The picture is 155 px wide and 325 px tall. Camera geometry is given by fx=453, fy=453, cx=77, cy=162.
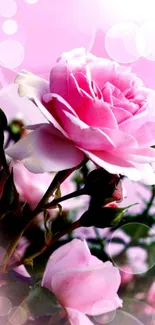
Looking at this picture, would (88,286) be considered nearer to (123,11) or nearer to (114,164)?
(114,164)

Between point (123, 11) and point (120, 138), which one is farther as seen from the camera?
point (123, 11)

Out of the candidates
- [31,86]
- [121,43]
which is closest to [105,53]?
[121,43]

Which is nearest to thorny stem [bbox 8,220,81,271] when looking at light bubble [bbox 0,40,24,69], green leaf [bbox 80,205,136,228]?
green leaf [bbox 80,205,136,228]

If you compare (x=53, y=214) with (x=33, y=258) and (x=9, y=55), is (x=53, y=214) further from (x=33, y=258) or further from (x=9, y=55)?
(x=9, y=55)

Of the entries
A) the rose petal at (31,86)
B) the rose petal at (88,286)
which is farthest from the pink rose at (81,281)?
the rose petal at (31,86)

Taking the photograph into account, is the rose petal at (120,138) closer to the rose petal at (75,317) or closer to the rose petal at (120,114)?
the rose petal at (120,114)

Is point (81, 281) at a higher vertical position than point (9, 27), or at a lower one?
lower
